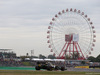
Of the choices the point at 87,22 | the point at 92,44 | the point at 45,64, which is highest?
the point at 87,22

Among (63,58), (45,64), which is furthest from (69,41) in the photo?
(45,64)

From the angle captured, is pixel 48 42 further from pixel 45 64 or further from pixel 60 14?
pixel 45 64

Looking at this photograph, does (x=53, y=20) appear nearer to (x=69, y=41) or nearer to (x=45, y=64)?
(x=69, y=41)

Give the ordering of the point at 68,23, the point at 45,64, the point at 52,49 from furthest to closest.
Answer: the point at 52,49
the point at 68,23
the point at 45,64

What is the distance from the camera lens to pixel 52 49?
114688 mm

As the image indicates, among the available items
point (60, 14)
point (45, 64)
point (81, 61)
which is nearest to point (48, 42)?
point (60, 14)

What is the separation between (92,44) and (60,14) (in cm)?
1696

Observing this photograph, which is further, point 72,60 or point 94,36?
point 72,60

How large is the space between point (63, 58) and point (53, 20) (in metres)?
23.1

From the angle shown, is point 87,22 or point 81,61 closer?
point 87,22

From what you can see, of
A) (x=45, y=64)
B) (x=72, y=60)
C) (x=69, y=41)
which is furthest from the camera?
(x=72, y=60)

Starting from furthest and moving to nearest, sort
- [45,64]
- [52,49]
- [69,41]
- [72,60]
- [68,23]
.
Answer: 1. [72,60]
2. [69,41]
3. [52,49]
4. [68,23]
5. [45,64]

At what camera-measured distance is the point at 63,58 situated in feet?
437

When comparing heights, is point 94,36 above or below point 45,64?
above
